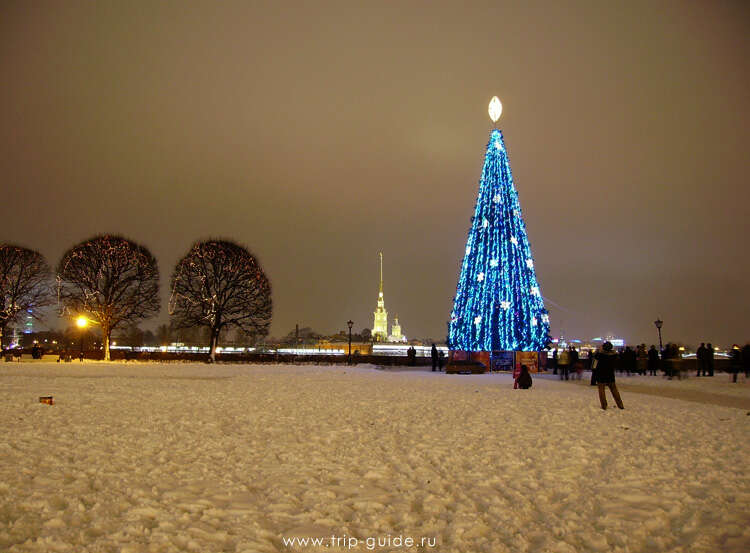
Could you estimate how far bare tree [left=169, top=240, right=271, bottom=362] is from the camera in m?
48.7

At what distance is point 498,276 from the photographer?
1369 inches

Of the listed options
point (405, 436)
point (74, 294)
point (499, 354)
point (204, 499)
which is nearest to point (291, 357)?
point (74, 294)

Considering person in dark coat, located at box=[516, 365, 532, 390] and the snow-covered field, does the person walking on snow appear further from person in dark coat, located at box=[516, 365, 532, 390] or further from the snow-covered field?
the snow-covered field

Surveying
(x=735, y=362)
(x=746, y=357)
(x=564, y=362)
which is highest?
(x=746, y=357)

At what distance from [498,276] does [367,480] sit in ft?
94.1

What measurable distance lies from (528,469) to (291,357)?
156ft

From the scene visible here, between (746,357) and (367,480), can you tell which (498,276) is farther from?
(367,480)

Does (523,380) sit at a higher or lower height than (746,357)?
lower

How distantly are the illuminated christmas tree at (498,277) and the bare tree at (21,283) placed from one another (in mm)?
39404

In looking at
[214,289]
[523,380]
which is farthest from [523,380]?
[214,289]

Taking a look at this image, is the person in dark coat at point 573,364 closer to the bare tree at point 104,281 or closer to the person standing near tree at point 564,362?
the person standing near tree at point 564,362

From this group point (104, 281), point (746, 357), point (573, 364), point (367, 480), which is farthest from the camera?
point (104, 281)

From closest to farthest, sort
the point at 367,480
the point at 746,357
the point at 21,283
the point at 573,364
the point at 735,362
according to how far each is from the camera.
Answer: the point at 367,480 → the point at 735,362 → the point at 746,357 → the point at 573,364 → the point at 21,283

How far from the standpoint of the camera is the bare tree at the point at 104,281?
4788 centimetres
